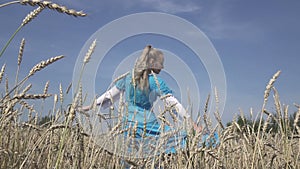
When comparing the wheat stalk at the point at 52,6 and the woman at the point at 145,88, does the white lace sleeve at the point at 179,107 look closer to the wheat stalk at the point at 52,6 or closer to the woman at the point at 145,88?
the woman at the point at 145,88

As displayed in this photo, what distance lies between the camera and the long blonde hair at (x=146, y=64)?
305 centimetres

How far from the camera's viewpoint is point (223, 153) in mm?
2500

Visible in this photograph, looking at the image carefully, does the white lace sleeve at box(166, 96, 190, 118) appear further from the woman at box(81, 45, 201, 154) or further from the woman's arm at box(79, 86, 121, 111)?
the woman's arm at box(79, 86, 121, 111)

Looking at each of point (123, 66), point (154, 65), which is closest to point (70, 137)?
point (123, 66)

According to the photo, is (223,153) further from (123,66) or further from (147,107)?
(147,107)

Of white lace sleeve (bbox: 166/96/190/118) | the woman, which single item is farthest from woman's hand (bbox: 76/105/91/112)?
white lace sleeve (bbox: 166/96/190/118)

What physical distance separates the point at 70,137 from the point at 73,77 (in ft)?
1.89

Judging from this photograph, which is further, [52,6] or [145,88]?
[145,88]

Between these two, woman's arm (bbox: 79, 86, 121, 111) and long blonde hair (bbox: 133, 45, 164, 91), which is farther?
long blonde hair (bbox: 133, 45, 164, 91)

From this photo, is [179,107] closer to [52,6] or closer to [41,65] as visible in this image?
[41,65]

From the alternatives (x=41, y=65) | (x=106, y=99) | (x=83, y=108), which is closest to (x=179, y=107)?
(x=106, y=99)

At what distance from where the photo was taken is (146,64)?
322 centimetres

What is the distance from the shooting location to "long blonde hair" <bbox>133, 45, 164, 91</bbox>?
3.05 m

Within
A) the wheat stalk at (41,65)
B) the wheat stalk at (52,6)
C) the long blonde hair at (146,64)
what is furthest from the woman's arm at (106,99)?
the wheat stalk at (52,6)
